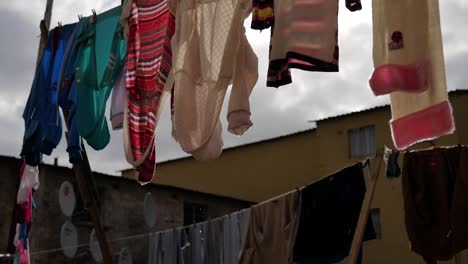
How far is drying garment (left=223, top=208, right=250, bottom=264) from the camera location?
7.28 meters

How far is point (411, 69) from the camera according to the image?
2914 mm

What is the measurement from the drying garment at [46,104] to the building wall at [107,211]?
493 cm

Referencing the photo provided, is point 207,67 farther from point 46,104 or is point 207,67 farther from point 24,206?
point 24,206

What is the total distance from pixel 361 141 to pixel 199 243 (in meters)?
11.8

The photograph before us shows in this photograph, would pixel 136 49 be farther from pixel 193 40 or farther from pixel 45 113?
pixel 45 113

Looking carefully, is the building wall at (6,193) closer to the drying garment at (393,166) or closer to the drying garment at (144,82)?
the drying garment at (144,82)

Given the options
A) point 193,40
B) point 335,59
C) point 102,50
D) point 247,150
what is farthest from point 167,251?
point 247,150

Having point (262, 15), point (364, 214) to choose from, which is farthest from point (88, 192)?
point (262, 15)

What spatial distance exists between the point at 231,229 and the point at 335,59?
4847 mm

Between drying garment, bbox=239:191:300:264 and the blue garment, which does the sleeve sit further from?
drying garment, bbox=239:191:300:264

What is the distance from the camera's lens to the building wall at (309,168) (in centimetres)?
1761

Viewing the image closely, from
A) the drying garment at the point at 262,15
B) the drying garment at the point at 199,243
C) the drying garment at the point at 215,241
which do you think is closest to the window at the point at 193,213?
the drying garment at the point at 199,243

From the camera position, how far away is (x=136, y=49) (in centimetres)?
470

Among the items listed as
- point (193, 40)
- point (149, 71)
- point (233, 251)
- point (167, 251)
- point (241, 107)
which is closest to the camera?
point (241, 107)
